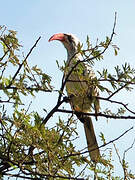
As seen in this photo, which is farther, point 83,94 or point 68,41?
point 68,41

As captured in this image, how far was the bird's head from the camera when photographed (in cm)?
384

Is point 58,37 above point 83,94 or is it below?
above

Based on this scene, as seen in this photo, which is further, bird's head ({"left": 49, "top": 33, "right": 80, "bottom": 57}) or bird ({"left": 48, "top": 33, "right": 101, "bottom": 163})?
bird's head ({"left": 49, "top": 33, "right": 80, "bottom": 57})

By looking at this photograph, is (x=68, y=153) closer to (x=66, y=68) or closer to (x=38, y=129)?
(x=38, y=129)

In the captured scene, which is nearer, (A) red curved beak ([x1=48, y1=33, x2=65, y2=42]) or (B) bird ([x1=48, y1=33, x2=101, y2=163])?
(B) bird ([x1=48, y1=33, x2=101, y2=163])

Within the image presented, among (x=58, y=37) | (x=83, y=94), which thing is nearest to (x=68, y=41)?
(x=58, y=37)

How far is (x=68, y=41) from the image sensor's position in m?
3.92

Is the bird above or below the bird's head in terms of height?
below

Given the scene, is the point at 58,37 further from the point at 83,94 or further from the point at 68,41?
the point at 83,94

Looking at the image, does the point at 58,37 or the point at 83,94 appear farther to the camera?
the point at 58,37

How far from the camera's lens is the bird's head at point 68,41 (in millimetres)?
3845

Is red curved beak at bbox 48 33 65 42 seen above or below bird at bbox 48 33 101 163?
above

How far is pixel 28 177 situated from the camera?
1.87m

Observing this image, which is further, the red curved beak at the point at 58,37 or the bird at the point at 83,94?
the red curved beak at the point at 58,37
